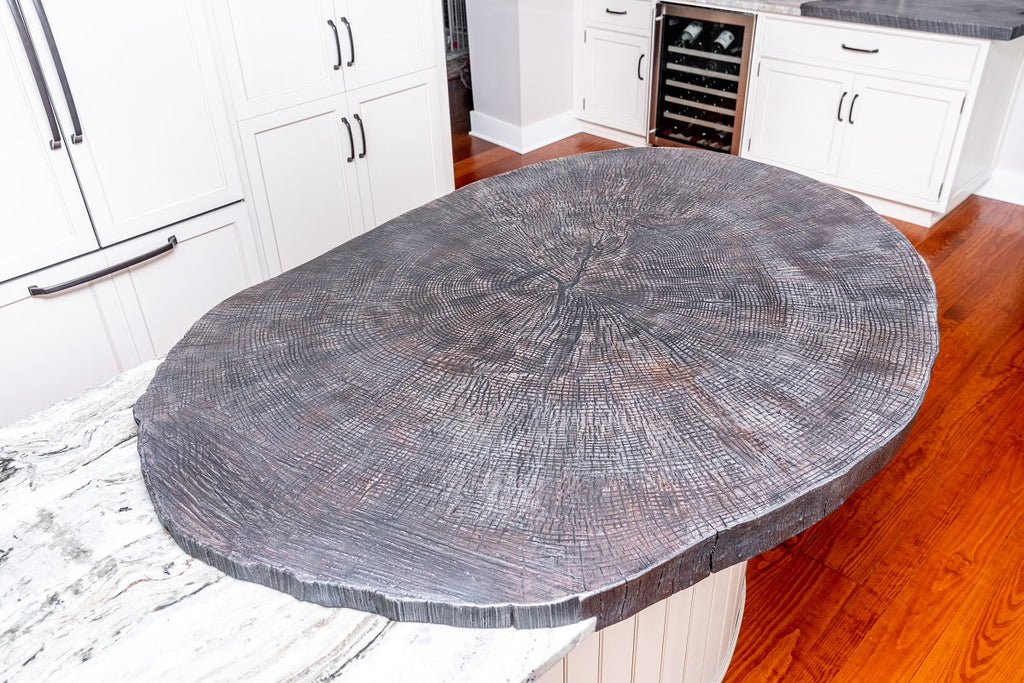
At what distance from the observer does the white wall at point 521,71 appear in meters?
4.06

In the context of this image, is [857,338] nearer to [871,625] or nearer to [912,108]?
[871,625]

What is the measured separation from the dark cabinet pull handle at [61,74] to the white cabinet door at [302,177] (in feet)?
1.77

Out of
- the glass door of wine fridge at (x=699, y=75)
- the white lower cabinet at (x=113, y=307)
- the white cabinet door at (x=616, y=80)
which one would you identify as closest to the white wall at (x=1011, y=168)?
the glass door of wine fridge at (x=699, y=75)

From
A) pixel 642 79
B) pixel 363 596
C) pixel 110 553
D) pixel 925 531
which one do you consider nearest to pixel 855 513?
pixel 925 531

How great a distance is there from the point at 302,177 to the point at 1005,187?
10.9ft

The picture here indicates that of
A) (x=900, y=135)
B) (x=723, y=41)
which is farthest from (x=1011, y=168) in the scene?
(x=723, y=41)

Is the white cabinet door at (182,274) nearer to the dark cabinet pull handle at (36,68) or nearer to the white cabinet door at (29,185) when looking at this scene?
the white cabinet door at (29,185)

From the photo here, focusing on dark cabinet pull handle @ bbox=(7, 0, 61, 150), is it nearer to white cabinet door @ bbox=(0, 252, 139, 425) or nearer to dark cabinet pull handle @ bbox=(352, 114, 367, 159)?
white cabinet door @ bbox=(0, 252, 139, 425)

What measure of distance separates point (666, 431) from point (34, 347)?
Answer: 1854 millimetres

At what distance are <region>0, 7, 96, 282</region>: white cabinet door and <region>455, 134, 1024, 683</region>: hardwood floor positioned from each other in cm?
202

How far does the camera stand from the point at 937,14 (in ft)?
10.0

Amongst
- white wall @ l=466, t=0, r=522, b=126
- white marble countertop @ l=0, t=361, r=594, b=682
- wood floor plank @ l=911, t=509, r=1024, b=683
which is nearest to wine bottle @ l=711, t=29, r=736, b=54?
white wall @ l=466, t=0, r=522, b=126

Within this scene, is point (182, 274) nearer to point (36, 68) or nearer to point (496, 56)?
point (36, 68)

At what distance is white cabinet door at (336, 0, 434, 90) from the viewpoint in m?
2.59
